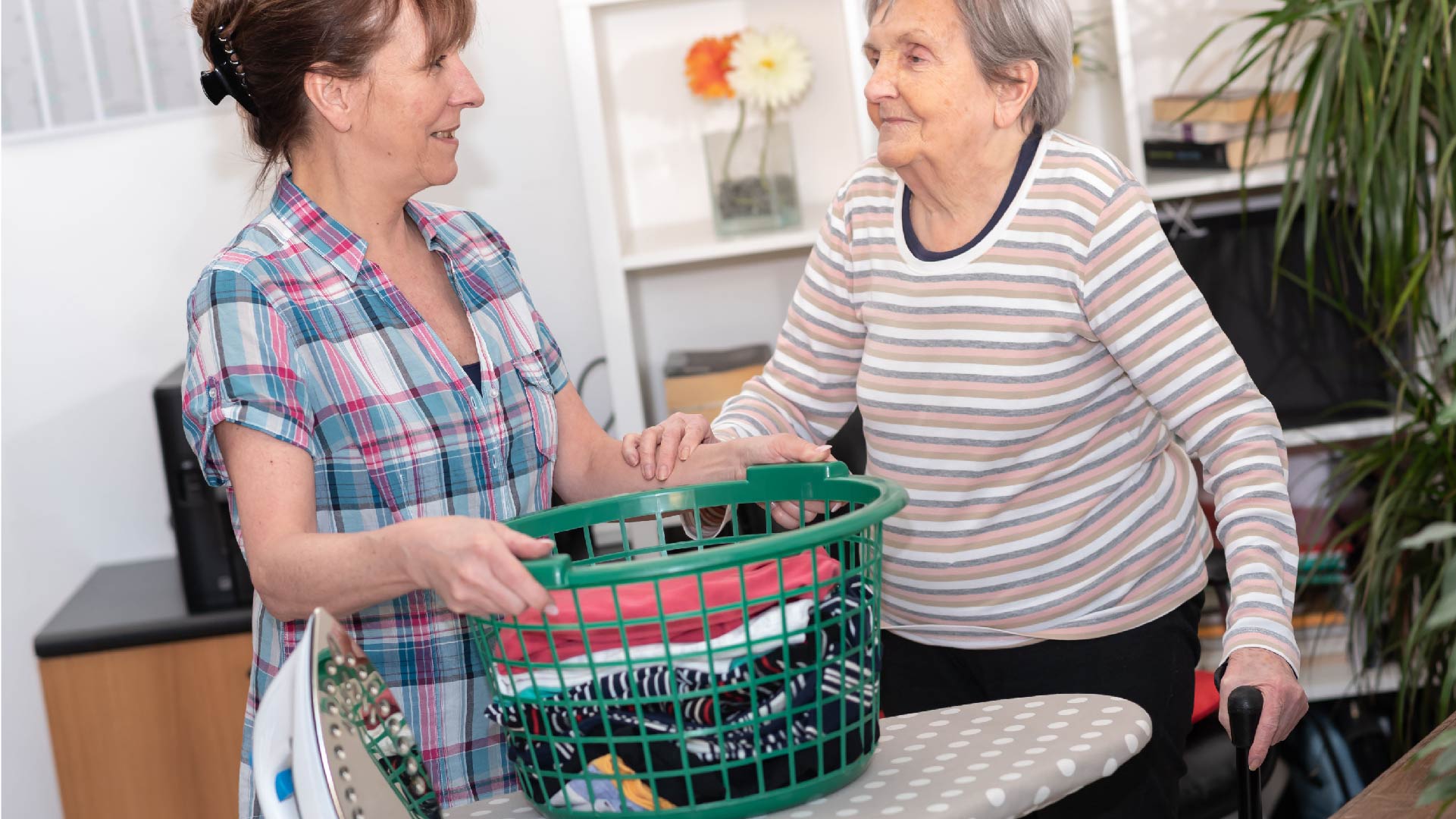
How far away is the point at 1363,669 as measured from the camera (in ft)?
7.45

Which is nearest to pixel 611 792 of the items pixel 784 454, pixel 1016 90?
pixel 784 454

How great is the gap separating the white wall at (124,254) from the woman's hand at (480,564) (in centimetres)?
176

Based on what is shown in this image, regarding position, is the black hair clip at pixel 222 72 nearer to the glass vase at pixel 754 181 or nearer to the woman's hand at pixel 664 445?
the woman's hand at pixel 664 445

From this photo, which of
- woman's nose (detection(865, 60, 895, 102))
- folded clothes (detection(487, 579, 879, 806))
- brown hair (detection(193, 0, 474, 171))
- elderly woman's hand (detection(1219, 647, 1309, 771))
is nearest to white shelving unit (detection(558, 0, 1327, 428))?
woman's nose (detection(865, 60, 895, 102))

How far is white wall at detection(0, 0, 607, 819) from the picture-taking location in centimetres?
253

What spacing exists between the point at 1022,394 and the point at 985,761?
489mm

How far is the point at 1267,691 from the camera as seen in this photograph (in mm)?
1076

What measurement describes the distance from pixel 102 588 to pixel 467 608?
1.87m

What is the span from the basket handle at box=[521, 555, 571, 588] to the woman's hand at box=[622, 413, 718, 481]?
1.70ft

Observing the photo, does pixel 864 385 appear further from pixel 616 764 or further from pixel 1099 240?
pixel 616 764

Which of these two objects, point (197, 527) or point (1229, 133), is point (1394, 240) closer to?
point (1229, 133)

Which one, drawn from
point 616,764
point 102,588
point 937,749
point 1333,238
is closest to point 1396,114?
point 1333,238

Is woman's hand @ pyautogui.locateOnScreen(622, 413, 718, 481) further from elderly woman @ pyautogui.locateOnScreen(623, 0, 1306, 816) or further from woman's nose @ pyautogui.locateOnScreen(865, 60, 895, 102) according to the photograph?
woman's nose @ pyautogui.locateOnScreen(865, 60, 895, 102)

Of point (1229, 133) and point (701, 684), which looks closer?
point (701, 684)
